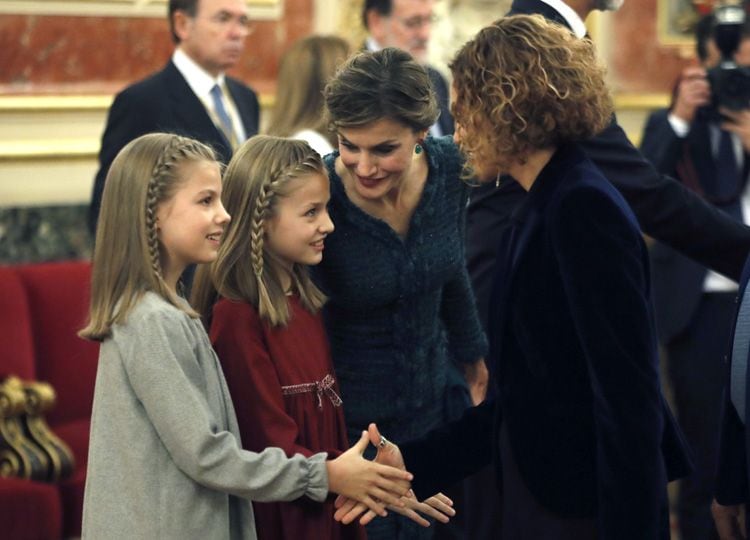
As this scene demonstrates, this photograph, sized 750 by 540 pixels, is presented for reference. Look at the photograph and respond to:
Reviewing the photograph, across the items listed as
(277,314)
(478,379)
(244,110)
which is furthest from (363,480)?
(244,110)

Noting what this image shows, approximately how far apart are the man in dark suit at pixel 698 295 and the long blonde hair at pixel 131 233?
276 cm

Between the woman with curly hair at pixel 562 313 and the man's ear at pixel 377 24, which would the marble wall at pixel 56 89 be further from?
the woman with curly hair at pixel 562 313

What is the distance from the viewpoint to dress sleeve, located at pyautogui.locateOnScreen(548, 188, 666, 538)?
2453 millimetres

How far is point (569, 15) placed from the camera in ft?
11.7

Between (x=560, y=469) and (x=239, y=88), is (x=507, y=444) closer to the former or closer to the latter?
(x=560, y=469)

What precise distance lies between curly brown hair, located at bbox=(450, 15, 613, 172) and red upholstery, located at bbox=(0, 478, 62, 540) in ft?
7.82

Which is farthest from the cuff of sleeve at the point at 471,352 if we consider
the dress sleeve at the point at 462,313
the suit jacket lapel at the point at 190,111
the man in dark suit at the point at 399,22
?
the man in dark suit at the point at 399,22

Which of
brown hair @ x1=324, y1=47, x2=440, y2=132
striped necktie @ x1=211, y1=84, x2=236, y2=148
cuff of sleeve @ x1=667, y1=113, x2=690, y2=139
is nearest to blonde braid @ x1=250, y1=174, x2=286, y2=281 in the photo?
brown hair @ x1=324, y1=47, x2=440, y2=132

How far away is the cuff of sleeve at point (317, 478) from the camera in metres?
2.67

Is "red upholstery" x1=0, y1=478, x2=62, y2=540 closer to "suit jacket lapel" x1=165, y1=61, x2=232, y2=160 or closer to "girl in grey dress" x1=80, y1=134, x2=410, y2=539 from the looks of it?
"suit jacket lapel" x1=165, y1=61, x2=232, y2=160

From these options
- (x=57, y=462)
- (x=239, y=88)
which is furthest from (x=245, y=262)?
(x=239, y=88)

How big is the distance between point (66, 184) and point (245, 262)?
292 cm

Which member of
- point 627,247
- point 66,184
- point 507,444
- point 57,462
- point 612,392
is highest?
point 627,247

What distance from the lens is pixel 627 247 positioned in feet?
8.11
